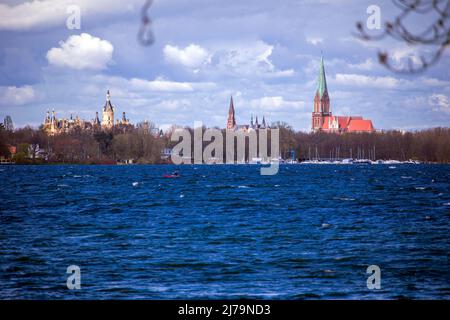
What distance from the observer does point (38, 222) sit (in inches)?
1770

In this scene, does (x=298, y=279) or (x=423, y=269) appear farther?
(x=423, y=269)

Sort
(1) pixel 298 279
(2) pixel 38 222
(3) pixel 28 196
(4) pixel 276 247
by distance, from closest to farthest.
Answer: (1) pixel 298 279
(4) pixel 276 247
(2) pixel 38 222
(3) pixel 28 196

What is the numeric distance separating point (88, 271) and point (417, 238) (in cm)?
1692

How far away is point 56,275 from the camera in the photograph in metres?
25.7

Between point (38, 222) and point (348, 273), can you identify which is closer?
point (348, 273)

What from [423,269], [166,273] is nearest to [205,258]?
[166,273]
